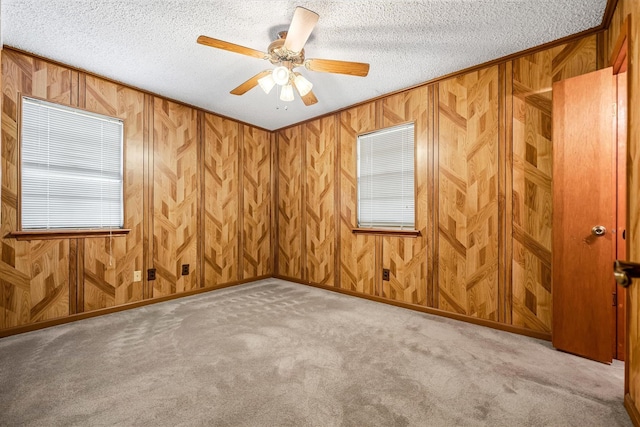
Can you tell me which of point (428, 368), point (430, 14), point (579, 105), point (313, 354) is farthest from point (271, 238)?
point (579, 105)

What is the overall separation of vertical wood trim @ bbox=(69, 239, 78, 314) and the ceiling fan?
2410 millimetres

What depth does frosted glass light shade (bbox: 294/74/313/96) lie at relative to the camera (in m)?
2.51

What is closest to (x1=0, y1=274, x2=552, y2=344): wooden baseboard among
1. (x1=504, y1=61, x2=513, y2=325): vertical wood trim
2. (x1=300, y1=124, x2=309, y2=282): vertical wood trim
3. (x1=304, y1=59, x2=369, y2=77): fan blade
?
(x1=504, y1=61, x2=513, y2=325): vertical wood trim

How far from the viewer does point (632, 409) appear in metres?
1.58

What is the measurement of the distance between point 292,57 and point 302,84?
224 millimetres

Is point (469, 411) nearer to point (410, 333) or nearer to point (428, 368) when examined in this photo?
point (428, 368)

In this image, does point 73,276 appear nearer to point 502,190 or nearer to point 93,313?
point 93,313

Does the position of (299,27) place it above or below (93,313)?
above

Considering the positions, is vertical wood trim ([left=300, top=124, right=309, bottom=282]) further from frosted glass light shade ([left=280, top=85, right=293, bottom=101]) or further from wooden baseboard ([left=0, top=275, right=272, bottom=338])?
frosted glass light shade ([left=280, top=85, right=293, bottom=101])

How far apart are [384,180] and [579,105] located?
195cm

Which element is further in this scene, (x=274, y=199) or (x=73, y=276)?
(x=274, y=199)

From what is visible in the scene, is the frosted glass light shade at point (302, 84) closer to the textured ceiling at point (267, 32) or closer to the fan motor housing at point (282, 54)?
the fan motor housing at point (282, 54)

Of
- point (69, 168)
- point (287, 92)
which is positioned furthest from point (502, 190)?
point (69, 168)

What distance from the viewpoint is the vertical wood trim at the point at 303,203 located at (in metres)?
4.67
